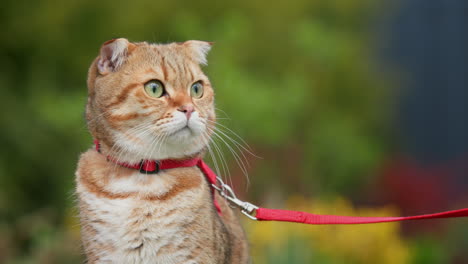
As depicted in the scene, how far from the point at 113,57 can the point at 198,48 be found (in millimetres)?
351

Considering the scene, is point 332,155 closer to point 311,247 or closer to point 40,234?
point 311,247

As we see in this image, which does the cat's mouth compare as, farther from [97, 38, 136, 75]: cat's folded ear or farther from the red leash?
[97, 38, 136, 75]: cat's folded ear

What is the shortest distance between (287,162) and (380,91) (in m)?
2.88

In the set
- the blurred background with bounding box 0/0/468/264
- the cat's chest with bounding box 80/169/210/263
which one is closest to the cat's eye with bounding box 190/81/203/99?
the cat's chest with bounding box 80/169/210/263

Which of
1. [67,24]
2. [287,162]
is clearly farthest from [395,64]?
[67,24]

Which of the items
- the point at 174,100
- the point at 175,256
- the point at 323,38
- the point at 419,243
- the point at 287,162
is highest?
the point at 174,100

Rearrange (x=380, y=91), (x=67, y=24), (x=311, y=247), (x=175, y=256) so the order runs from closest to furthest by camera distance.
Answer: (x=175, y=256)
(x=311, y=247)
(x=67, y=24)
(x=380, y=91)

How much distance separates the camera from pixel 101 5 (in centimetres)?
677

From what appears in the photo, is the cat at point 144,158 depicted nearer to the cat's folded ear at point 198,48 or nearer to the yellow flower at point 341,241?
the cat's folded ear at point 198,48

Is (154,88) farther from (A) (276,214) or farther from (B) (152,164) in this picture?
(A) (276,214)

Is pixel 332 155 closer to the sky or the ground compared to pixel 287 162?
closer to the ground

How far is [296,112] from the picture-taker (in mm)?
6680

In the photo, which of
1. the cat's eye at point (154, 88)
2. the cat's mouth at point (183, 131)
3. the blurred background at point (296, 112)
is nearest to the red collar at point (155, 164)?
the cat's mouth at point (183, 131)

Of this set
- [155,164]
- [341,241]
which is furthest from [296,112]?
[155,164]
